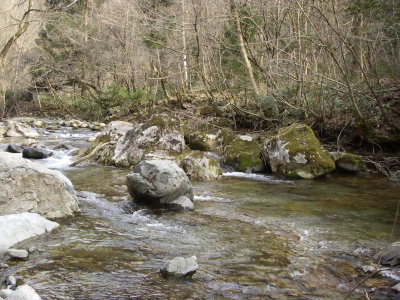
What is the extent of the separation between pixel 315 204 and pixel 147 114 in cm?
1506

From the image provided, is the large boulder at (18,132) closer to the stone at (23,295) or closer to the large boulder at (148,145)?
the large boulder at (148,145)

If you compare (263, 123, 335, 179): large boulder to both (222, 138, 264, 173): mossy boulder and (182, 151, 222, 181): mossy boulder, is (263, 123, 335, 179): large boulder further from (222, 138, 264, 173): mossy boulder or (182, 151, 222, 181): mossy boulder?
(182, 151, 222, 181): mossy boulder

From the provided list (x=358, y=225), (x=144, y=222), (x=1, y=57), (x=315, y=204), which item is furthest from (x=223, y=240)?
(x=1, y=57)

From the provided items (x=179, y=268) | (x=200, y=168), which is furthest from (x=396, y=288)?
(x=200, y=168)

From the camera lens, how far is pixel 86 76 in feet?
84.3

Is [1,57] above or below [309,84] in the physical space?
above

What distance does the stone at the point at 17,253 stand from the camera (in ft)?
11.8

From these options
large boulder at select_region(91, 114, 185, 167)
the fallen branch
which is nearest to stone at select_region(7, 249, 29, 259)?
large boulder at select_region(91, 114, 185, 167)

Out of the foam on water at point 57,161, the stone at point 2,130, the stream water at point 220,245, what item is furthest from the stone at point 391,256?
the stone at point 2,130

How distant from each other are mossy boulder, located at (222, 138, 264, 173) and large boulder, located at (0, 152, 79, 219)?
5627 mm

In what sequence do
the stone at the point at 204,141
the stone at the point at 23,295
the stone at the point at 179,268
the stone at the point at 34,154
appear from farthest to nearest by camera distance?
the stone at the point at 204,141
the stone at the point at 34,154
the stone at the point at 179,268
the stone at the point at 23,295

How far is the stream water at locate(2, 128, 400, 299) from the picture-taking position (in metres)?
3.22

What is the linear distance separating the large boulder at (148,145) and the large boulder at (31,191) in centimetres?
464

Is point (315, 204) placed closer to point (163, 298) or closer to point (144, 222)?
point (144, 222)
